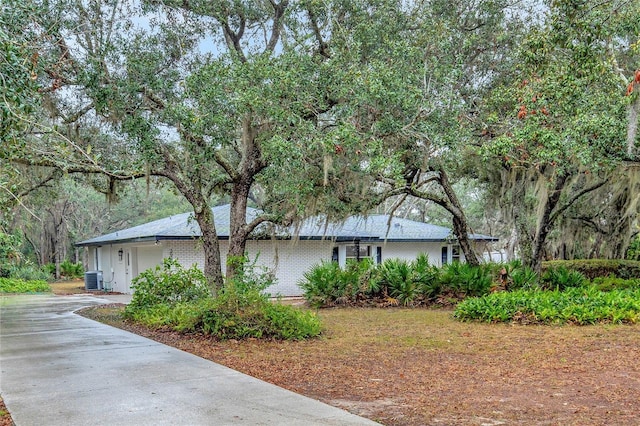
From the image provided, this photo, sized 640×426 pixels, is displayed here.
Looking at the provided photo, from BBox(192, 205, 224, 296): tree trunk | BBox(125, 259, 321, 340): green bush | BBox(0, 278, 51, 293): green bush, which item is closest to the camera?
BBox(125, 259, 321, 340): green bush

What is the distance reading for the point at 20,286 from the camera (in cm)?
2447

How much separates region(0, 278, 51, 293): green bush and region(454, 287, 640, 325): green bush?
19.6 metres

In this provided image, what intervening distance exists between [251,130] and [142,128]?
214 cm

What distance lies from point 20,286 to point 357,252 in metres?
14.7

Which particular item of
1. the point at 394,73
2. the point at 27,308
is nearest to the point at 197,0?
the point at 394,73

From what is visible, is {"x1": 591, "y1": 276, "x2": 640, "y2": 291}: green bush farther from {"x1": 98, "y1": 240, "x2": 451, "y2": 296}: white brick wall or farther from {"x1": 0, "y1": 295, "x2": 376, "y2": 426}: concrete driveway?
{"x1": 0, "y1": 295, "x2": 376, "y2": 426}: concrete driveway

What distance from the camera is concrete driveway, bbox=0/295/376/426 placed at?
5059 millimetres

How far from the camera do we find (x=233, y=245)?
1268 cm

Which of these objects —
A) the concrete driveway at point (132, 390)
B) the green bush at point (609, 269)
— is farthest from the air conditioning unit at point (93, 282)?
the green bush at point (609, 269)

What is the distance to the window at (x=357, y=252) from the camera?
22062 millimetres

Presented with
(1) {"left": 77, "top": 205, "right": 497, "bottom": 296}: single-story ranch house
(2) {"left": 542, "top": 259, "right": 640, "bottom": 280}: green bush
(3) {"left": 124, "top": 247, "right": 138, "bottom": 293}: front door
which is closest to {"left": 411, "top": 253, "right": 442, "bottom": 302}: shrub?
(1) {"left": 77, "top": 205, "right": 497, "bottom": 296}: single-story ranch house

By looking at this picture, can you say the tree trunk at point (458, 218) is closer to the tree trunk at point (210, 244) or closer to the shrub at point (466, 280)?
the shrub at point (466, 280)

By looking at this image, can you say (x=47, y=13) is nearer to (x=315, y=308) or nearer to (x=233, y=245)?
(x=233, y=245)

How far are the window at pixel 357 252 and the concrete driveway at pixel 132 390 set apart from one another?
43.2 ft
